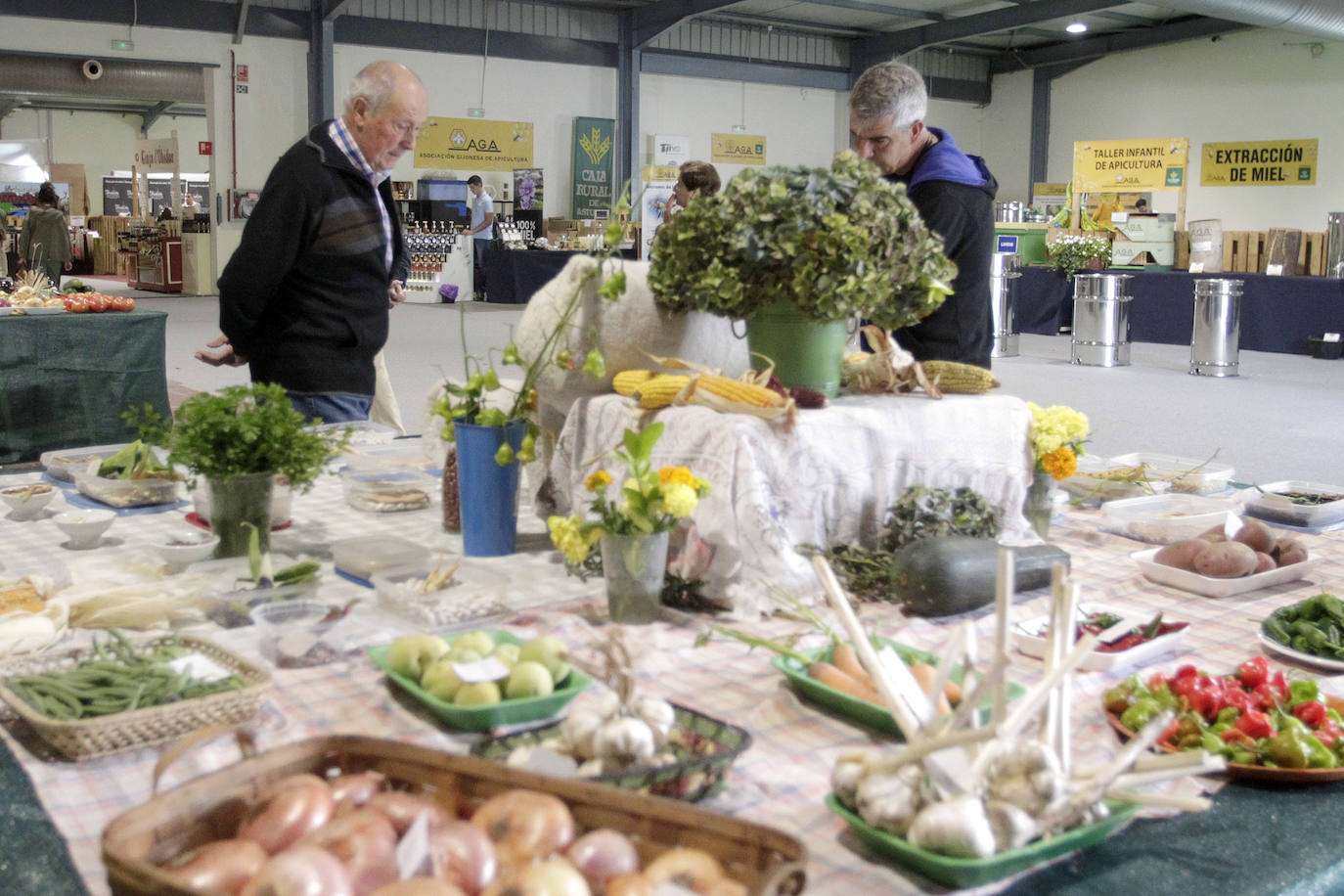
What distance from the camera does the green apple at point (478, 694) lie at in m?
1.43

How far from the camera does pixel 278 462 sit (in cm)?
213

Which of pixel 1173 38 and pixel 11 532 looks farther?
pixel 1173 38

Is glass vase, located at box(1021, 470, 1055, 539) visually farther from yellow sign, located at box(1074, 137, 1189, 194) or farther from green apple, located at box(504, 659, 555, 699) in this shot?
yellow sign, located at box(1074, 137, 1189, 194)

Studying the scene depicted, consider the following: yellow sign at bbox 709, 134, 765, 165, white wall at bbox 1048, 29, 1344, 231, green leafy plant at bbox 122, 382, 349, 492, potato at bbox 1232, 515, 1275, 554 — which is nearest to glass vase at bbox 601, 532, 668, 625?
green leafy plant at bbox 122, 382, 349, 492

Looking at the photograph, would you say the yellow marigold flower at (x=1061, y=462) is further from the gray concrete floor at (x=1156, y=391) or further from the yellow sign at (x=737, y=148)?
the yellow sign at (x=737, y=148)

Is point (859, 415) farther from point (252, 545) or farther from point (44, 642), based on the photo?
point (44, 642)

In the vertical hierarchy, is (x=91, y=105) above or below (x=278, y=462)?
above

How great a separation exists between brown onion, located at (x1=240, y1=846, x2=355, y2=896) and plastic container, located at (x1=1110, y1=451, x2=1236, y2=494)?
2527 millimetres

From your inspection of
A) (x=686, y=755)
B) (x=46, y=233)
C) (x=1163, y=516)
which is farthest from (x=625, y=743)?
(x=46, y=233)

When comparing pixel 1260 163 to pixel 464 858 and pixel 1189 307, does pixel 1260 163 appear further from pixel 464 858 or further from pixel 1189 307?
pixel 464 858

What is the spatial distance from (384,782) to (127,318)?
439 centimetres

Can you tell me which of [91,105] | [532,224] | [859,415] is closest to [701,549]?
[859,415]

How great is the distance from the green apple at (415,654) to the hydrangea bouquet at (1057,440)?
134cm

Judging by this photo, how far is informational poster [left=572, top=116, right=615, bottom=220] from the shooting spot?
52.4ft
